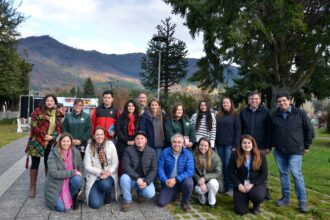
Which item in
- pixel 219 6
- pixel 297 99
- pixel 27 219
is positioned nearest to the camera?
pixel 27 219

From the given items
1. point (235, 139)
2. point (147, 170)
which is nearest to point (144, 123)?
point (147, 170)

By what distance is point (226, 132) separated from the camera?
605 cm

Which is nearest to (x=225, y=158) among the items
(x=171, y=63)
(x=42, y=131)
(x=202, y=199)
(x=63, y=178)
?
(x=202, y=199)

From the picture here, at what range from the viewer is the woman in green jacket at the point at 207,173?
544 centimetres

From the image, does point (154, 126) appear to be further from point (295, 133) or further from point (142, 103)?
point (295, 133)

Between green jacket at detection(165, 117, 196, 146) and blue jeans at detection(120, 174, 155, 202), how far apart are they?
40.6 inches

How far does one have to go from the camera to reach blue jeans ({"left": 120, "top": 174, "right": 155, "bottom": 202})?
5234 mm

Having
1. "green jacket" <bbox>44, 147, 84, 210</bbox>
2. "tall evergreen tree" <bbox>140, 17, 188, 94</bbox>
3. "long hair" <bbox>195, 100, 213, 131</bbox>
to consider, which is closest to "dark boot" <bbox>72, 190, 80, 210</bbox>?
"green jacket" <bbox>44, 147, 84, 210</bbox>

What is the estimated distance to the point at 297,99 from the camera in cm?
2862

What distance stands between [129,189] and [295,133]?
2780 mm

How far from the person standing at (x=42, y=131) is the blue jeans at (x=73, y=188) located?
0.93 meters

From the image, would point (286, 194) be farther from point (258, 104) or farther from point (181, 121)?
point (181, 121)

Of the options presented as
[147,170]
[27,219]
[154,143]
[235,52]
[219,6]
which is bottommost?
[27,219]

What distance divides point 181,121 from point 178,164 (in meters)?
0.86
